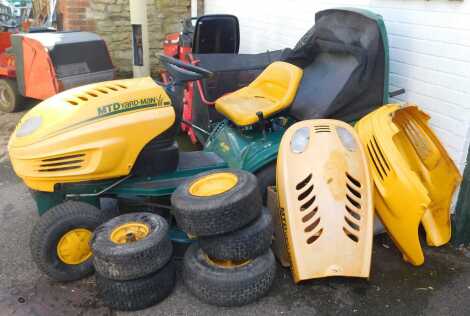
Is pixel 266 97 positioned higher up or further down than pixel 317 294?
higher up

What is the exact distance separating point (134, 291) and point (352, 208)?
1.31m

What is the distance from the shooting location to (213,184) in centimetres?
277

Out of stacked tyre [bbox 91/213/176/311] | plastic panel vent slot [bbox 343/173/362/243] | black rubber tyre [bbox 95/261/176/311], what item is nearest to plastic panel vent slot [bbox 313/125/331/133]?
plastic panel vent slot [bbox 343/173/362/243]

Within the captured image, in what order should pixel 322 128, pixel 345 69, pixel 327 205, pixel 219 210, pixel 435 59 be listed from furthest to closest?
pixel 345 69 → pixel 435 59 → pixel 322 128 → pixel 327 205 → pixel 219 210

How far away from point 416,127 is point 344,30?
0.91m

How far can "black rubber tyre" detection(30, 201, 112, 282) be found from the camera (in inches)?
108

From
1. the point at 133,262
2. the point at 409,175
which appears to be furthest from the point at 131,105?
the point at 409,175

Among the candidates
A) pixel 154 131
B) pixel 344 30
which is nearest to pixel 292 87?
pixel 344 30

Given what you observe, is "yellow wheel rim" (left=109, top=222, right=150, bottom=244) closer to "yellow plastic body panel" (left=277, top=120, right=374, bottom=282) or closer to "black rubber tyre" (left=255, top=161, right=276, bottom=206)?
"yellow plastic body panel" (left=277, top=120, right=374, bottom=282)

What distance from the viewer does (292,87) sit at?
348 centimetres

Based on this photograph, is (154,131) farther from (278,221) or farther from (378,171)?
(378,171)

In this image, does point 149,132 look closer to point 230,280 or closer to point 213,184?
point 213,184

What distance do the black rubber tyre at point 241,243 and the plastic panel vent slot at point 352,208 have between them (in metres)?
0.46

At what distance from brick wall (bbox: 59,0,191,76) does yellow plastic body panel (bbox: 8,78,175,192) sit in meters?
5.01
